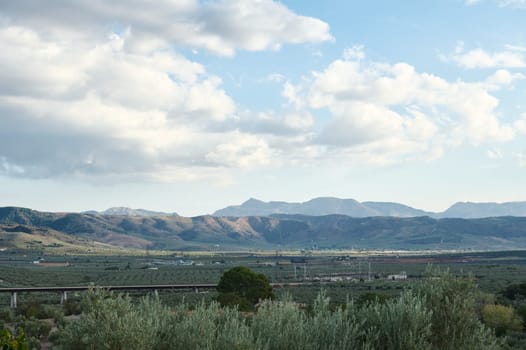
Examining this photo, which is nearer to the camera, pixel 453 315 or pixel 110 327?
pixel 110 327

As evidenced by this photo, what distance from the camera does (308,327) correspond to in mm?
12961

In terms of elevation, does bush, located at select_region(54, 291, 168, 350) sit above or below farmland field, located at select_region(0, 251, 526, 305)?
above

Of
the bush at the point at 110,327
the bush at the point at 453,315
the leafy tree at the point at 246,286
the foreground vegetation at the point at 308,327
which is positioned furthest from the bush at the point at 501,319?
the bush at the point at 110,327

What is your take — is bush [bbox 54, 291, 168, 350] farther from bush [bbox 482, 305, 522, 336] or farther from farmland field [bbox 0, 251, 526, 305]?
bush [bbox 482, 305, 522, 336]

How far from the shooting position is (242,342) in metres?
11.4

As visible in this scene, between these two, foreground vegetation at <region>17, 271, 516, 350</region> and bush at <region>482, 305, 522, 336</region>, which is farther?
bush at <region>482, 305, 522, 336</region>

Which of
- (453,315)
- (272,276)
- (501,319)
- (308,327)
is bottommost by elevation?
(272,276)

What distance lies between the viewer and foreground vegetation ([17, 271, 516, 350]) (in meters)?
12.4

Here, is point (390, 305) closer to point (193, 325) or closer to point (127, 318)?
point (193, 325)

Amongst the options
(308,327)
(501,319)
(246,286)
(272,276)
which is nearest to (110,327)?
(308,327)

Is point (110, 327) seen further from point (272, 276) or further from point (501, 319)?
point (272, 276)

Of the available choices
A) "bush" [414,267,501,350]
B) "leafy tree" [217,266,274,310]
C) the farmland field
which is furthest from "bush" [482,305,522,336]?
"bush" [414,267,501,350]

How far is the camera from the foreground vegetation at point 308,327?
40.7 ft

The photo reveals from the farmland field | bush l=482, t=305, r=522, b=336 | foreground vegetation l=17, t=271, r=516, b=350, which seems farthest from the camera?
the farmland field
